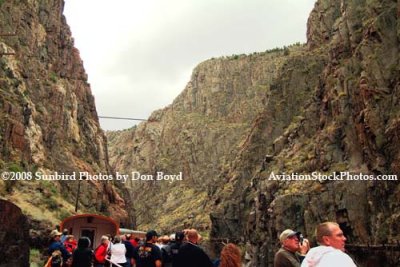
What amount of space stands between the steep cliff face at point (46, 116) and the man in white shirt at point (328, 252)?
31.8 meters

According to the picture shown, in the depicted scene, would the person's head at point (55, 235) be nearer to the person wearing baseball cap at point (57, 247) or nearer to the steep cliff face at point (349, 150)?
the person wearing baseball cap at point (57, 247)

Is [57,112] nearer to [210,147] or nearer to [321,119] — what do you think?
[321,119]

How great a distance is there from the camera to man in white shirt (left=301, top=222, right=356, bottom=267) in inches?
158

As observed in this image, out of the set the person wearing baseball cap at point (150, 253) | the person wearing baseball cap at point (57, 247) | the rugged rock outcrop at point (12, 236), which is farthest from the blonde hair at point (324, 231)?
the rugged rock outcrop at point (12, 236)

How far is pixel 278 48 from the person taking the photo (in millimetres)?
135875

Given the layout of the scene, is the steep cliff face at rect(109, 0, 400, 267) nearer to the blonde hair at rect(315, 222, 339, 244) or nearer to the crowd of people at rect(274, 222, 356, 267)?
the crowd of people at rect(274, 222, 356, 267)

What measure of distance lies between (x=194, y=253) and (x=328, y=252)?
10.1 feet

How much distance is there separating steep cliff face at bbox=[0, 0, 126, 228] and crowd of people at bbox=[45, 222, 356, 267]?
23.8 m

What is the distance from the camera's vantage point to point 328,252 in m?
4.15

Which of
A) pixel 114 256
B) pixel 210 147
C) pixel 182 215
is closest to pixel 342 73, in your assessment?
pixel 114 256

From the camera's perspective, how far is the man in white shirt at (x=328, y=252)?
13.2ft

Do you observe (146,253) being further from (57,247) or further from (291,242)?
(291,242)

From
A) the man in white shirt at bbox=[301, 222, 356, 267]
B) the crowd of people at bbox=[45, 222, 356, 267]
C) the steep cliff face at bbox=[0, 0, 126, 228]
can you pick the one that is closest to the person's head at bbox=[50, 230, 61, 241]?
the crowd of people at bbox=[45, 222, 356, 267]

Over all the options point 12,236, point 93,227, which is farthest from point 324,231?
point 93,227
